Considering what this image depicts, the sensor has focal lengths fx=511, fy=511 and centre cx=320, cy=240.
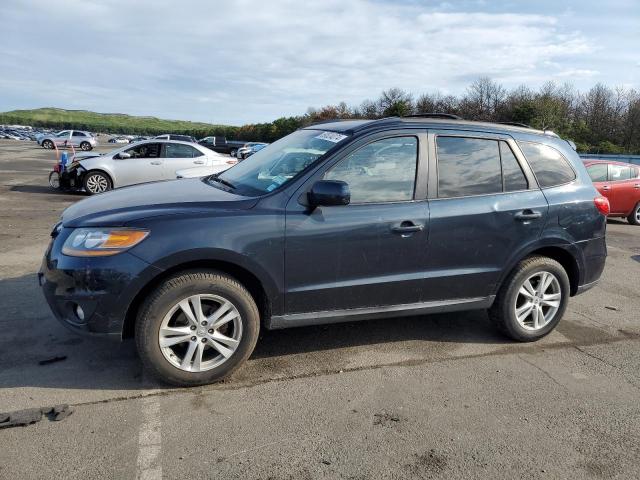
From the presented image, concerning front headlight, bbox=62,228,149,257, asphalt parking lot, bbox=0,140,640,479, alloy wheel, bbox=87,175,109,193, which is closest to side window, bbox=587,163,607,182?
asphalt parking lot, bbox=0,140,640,479

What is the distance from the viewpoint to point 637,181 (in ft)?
40.0

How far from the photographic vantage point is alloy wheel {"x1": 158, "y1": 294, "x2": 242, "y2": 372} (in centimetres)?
336

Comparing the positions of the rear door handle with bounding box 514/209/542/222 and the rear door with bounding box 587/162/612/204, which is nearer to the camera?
the rear door handle with bounding box 514/209/542/222

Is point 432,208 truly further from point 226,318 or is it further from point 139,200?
point 139,200

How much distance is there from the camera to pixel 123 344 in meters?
4.10

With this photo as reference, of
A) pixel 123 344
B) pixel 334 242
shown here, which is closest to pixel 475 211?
pixel 334 242

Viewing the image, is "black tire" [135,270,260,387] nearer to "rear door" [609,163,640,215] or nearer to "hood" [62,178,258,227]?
"hood" [62,178,258,227]

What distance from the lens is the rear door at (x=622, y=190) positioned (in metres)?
12.0

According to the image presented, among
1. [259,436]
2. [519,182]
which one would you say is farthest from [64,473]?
[519,182]

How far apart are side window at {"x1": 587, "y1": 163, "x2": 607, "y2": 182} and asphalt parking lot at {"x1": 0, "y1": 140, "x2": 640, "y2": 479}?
26.4 feet

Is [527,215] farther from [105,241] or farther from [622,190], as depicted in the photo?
[622,190]

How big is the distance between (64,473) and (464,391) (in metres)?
2.51

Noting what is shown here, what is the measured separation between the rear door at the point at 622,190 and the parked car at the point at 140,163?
30.6 feet

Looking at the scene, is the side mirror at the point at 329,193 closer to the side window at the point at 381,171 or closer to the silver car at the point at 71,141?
the side window at the point at 381,171
